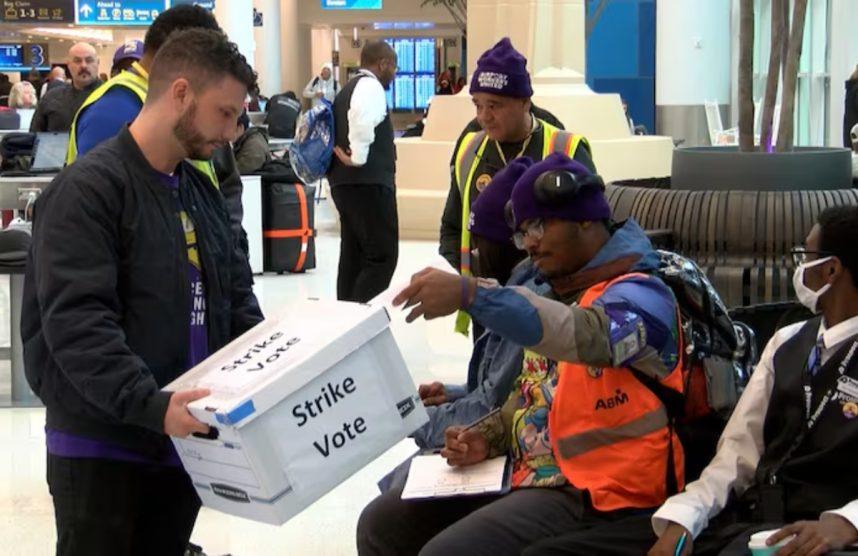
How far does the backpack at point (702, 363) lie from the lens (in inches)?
114

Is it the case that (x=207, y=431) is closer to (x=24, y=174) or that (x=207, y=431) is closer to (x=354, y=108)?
(x=354, y=108)

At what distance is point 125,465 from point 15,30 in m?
44.0

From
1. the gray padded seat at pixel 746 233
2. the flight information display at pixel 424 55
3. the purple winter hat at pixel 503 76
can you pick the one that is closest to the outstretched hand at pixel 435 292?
the gray padded seat at pixel 746 233

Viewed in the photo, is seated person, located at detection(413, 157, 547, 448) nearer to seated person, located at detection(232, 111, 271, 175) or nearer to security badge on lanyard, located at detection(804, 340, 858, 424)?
security badge on lanyard, located at detection(804, 340, 858, 424)

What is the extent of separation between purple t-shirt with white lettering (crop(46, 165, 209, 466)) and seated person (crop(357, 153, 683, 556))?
0.55 metres

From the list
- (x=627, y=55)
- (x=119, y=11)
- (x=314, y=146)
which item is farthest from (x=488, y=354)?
(x=119, y=11)

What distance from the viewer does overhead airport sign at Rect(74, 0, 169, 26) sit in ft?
98.1

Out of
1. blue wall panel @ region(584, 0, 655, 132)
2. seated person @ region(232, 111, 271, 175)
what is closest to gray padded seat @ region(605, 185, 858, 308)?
seated person @ region(232, 111, 271, 175)

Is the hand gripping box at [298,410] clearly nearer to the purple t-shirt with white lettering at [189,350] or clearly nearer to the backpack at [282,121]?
the purple t-shirt with white lettering at [189,350]

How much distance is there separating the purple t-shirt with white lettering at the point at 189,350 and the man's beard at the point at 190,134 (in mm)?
105

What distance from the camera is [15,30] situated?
4406 centimetres

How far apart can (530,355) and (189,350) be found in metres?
0.83

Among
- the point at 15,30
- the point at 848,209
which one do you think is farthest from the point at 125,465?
the point at 15,30

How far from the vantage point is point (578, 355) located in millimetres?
2707
